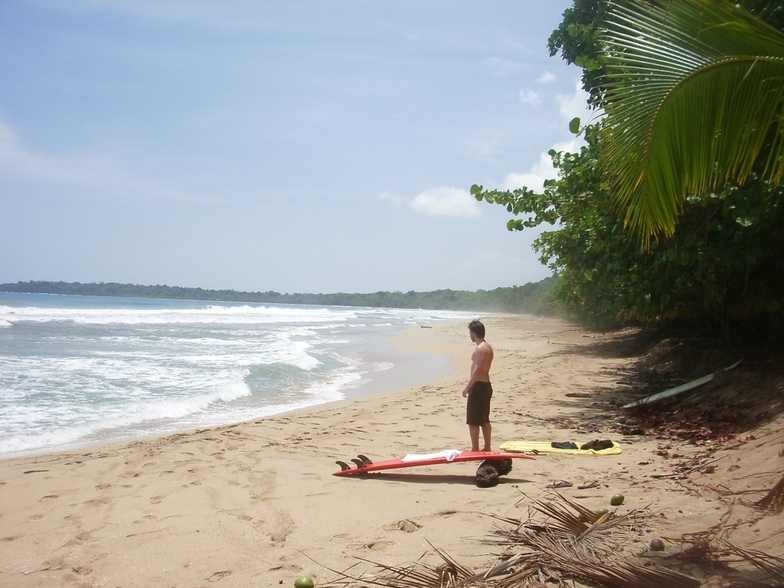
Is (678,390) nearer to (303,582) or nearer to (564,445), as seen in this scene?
Result: (564,445)

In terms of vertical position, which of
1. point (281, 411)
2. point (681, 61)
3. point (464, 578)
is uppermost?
point (681, 61)

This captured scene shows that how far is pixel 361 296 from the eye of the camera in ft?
521

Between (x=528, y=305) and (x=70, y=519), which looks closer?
(x=70, y=519)

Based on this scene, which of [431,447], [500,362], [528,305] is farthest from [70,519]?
[528,305]

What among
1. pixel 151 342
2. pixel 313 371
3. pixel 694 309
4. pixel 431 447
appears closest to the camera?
pixel 431 447

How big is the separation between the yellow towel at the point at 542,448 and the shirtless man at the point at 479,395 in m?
0.48

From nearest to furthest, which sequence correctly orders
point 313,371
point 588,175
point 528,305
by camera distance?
point 588,175, point 313,371, point 528,305

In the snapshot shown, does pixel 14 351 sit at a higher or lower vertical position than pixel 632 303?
lower

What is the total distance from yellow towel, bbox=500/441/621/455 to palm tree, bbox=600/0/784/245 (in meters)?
3.22

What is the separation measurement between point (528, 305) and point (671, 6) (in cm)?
7379

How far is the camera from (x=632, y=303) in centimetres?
949

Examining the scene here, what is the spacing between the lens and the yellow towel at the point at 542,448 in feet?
19.6

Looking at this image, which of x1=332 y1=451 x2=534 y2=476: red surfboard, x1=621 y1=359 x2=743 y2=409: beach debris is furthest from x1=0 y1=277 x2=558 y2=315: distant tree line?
x1=332 y1=451 x2=534 y2=476: red surfboard

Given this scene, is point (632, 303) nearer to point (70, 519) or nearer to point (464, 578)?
point (464, 578)
